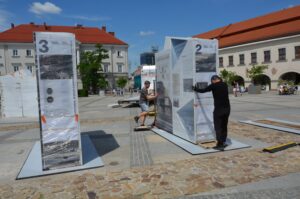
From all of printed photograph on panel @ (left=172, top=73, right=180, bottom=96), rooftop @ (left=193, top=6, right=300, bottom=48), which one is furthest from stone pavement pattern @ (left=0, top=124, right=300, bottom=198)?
rooftop @ (left=193, top=6, right=300, bottom=48)

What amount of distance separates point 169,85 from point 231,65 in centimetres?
4293

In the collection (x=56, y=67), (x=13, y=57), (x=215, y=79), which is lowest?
(x=215, y=79)

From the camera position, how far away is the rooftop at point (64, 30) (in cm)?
5775

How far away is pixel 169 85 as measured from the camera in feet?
27.0

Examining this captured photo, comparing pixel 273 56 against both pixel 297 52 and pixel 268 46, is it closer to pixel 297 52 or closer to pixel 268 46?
pixel 268 46

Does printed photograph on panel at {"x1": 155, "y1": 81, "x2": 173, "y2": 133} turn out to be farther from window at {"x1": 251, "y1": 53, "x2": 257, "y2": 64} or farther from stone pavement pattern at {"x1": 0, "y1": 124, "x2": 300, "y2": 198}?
window at {"x1": 251, "y1": 53, "x2": 257, "y2": 64}

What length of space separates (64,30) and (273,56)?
4814 cm

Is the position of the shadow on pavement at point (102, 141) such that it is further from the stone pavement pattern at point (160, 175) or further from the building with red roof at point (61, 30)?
the building with red roof at point (61, 30)

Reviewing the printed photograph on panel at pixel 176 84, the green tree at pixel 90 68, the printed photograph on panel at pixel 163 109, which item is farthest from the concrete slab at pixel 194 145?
the green tree at pixel 90 68

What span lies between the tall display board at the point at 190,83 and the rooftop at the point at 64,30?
5748 centimetres

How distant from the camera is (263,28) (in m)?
44.1

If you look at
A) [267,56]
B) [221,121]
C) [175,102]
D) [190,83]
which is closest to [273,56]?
[267,56]

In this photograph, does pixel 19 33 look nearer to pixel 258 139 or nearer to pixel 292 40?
pixel 292 40

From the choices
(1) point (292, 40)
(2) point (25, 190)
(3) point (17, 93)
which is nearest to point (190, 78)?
(2) point (25, 190)
